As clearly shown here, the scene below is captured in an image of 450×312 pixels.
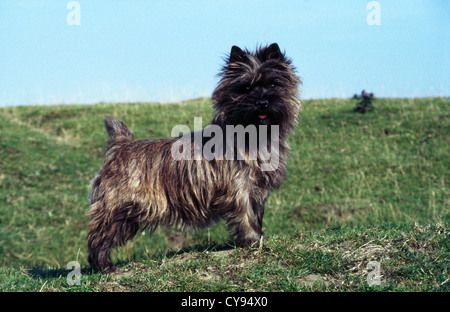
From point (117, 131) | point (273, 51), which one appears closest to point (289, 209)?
point (117, 131)

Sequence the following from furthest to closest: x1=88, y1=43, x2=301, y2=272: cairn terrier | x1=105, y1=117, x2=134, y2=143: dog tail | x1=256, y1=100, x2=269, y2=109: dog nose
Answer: x1=105, y1=117, x2=134, y2=143: dog tail, x1=88, y1=43, x2=301, y2=272: cairn terrier, x1=256, y1=100, x2=269, y2=109: dog nose

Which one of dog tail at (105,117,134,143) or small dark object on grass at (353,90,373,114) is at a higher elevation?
small dark object on grass at (353,90,373,114)

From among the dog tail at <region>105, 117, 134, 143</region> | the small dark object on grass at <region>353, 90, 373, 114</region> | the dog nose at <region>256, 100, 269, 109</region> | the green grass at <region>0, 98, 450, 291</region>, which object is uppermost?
the small dark object on grass at <region>353, 90, 373, 114</region>

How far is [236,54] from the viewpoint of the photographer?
208 inches

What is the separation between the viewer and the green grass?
477 cm

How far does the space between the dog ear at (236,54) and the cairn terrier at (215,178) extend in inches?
0.5

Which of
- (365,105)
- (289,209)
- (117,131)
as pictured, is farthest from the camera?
(365,105)

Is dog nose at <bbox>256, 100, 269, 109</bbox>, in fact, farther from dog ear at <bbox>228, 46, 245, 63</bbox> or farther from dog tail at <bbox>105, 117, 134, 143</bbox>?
dog tail at <bbox>105, 117, 134, 143</bbox>

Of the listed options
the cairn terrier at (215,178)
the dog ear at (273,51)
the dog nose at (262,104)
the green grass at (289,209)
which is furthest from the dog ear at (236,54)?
the green grass at (289,209)

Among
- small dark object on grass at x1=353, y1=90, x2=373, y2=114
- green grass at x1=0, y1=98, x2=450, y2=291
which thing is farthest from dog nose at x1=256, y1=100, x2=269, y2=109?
small dark object on grass at x1=353, y1=90, x2=373, y2=114

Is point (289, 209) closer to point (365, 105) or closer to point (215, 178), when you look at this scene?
point (215, 178)

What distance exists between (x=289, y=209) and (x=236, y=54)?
8230 millimetres

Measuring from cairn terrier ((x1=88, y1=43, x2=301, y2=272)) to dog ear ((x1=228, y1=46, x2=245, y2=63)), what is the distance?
12 millimetres
